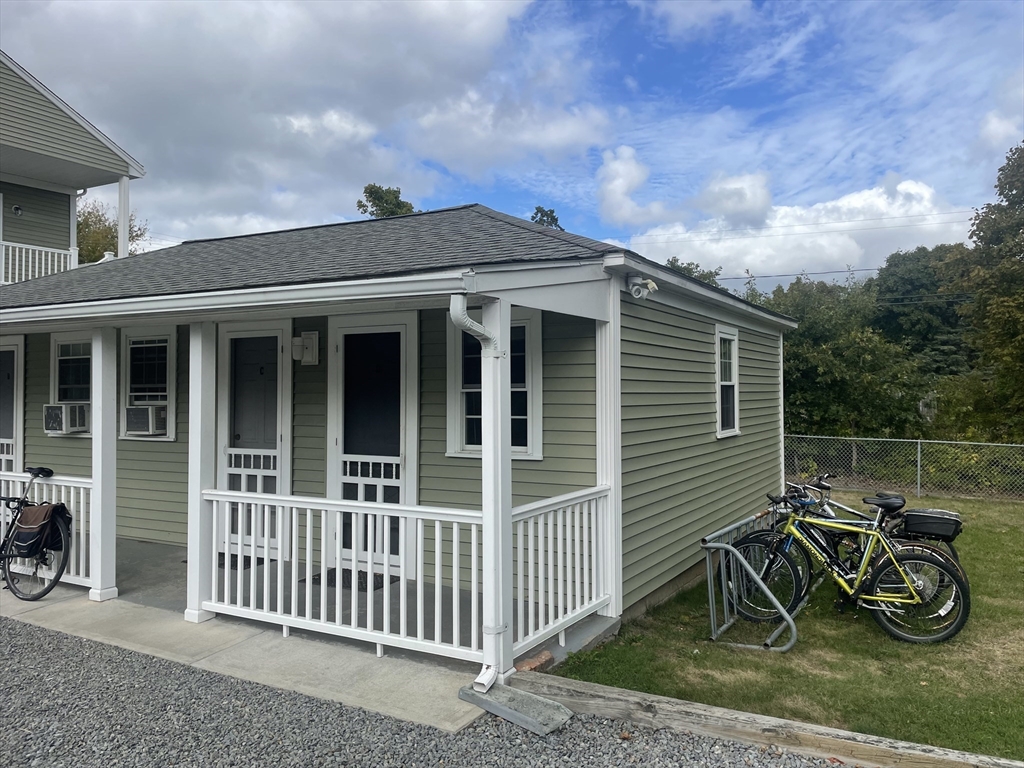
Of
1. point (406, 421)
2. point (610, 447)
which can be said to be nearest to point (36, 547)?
point (406, 421)

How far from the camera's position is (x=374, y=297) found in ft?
11.8

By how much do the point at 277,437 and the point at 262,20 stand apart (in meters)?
7.03

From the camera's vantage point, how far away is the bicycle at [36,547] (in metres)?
4.98

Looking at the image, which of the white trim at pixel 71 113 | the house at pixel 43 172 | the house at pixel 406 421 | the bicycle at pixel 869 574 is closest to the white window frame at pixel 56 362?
the house at pixel 406 421

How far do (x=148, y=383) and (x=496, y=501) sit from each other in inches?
193

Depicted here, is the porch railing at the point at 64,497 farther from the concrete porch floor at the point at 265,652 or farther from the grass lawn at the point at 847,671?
the grass lawn at the point at 847,671

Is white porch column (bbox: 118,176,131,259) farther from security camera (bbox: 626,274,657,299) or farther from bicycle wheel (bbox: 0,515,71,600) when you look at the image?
security camera (bbox: 626,274,657,299)

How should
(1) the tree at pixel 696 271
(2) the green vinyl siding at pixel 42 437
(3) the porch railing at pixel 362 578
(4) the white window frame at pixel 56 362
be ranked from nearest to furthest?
(3) the porch railing at pixel 362 578 → (4) the white window frame at pixel 56 362 → (2) the green vinyl siding at pixel 42 437 → (1) the tree at pixel 696 271

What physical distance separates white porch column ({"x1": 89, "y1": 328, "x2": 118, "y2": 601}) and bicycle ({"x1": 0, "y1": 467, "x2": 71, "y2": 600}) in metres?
0.22

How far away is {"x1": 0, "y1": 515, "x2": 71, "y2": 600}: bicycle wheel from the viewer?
16.5 feet

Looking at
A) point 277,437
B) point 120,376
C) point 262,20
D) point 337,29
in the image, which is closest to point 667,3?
point 337,29

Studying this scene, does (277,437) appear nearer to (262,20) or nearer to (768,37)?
(262,20)

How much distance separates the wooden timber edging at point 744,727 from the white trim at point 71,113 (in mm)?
12338

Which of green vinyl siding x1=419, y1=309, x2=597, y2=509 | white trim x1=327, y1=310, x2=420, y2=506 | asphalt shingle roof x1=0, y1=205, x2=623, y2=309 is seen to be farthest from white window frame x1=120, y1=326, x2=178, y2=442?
green vinyl siding x1=419, y1=309, x2=597, y2=509
